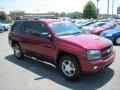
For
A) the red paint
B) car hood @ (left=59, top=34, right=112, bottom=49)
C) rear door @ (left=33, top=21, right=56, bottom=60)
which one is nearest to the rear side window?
the red paint

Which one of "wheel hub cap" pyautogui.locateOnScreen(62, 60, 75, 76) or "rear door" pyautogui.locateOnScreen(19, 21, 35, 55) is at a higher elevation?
"rear door" pyautogui.locateOnScreen(19, 21, 35, 55)

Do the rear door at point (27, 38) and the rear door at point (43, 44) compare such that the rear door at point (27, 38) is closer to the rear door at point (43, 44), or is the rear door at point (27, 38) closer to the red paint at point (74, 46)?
the red paint at point (74, 46)

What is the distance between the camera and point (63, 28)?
22.5ft

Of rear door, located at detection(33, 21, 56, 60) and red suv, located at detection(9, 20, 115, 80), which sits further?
rear door, located at detection(33, 21, 56, 60)

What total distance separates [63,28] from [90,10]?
59.8 metres

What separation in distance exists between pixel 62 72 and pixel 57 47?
801mm

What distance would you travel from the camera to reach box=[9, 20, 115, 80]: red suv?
5.39 metres

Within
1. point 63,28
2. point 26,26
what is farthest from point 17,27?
point 63,28

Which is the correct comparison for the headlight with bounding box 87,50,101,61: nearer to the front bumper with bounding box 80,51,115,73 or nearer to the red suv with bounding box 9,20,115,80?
the red suv with bounding box 9,20,115,80

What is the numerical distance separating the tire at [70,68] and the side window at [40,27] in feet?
4.35

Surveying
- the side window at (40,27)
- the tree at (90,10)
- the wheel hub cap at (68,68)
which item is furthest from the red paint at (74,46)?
the tree at (90,10)

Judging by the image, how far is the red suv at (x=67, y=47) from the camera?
539 cm

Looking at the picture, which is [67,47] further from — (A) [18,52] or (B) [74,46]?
(A) [18,52]

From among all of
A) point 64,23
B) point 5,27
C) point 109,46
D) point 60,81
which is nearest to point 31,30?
point 64,23
